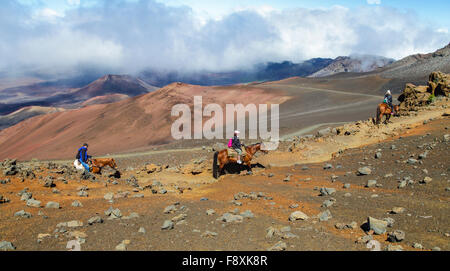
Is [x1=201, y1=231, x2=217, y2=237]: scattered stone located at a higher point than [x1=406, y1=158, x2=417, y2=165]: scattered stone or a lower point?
lower

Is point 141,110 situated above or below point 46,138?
above

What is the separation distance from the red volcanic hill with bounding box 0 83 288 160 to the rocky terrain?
23051 millimetres

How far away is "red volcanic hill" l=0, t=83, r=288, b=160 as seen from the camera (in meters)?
37.2

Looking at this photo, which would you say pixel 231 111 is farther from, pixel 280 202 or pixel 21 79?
pixel 21 79

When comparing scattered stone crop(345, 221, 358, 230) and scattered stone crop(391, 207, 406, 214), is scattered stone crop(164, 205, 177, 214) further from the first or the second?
scattered stone crop(391, 207, 406, 214)

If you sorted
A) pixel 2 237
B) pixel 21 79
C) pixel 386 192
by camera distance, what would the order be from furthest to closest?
pixel 21 79 < pixel 386 192 < pixel 2 237

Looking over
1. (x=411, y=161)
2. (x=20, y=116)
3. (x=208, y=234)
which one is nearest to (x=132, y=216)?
(x=208, y=234)

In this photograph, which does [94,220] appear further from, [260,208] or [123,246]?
[260,208]

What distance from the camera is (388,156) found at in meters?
11.9

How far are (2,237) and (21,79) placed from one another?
169 m

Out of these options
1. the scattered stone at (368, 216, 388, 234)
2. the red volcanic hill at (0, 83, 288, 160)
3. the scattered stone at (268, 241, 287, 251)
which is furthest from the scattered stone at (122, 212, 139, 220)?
the red volcanic hill at (0, 83, 288, 160)

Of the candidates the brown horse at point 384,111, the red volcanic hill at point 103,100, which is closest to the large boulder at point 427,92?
the brown horse at point 384,111

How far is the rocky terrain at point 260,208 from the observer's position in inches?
218
